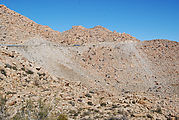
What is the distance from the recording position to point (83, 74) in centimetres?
2550

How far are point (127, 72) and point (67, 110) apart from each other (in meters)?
17.9

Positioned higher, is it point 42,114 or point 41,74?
point 41,74

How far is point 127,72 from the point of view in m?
28.7

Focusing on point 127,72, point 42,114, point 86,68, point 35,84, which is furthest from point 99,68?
point 42,114

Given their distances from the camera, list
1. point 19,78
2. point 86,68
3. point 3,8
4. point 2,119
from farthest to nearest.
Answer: point 3,8 → point 86,68 → point 19,78 → point 2,119

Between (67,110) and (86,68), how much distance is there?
1517 centimetres

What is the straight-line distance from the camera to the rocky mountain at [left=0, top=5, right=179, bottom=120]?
1276 centimetres

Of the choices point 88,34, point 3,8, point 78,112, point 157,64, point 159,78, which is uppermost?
point 3,8

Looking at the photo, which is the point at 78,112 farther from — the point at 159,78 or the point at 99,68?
the point at 159,78

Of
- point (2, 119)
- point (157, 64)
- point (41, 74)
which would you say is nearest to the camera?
point (2, 119)

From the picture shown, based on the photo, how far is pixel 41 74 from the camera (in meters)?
19.3

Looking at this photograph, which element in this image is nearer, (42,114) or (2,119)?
(2,119)

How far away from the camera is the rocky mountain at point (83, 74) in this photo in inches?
502

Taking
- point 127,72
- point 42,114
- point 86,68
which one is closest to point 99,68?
point 86,68
